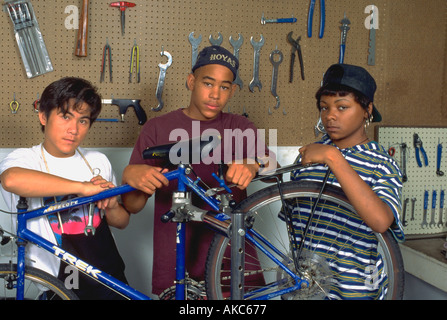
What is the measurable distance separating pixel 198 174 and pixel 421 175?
1496 millimetres

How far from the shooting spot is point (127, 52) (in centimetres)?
224

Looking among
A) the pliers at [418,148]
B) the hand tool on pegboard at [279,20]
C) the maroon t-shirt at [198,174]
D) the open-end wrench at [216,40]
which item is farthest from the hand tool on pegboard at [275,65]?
the pliers at [418,148]

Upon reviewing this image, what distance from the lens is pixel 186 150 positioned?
1270mm

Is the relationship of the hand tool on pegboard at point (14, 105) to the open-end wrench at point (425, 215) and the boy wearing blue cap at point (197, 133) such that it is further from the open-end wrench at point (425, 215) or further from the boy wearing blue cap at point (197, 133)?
the open-end wrench at point (425, 215)

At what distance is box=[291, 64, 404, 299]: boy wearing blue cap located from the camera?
133 cm

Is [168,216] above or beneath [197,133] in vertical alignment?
beneath

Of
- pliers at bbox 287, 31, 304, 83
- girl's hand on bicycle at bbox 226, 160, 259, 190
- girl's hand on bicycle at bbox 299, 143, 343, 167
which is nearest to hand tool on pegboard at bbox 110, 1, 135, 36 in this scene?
pliers at bbox 287, 31, 304, 83

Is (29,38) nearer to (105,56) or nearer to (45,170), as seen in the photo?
(105,56)

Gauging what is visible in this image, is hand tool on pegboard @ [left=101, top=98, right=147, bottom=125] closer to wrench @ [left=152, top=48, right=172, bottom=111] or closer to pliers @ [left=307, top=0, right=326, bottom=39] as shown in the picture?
wrench @ [left=152, top=48, right=172, bottom=111]

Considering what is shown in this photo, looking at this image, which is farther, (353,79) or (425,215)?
(425,215)

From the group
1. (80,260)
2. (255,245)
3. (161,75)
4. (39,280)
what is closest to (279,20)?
(161,75)
